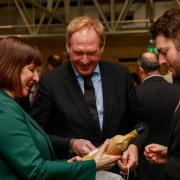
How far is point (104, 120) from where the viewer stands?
86.3 inches

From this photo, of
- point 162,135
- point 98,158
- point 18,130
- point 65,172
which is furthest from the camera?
point 162,135

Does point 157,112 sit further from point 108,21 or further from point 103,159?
point 108,21

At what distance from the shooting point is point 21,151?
61.4 inches

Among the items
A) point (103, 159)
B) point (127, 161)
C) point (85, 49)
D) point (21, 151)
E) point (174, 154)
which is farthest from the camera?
point (85, 49)

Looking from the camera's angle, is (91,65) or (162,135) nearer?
(91,65)

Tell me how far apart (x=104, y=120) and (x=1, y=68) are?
70cm

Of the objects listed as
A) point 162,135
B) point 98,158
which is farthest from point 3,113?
point 162,135

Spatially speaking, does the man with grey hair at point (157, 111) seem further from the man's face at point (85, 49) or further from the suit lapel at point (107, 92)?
the man's face at point (85, 49)

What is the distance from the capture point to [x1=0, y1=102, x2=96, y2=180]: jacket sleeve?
1555 millimetres

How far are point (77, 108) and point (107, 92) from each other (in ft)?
0.60

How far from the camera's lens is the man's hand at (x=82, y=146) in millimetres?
2000

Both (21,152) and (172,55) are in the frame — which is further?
(172,55)

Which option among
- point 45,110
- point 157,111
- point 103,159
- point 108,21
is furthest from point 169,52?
point 108,21

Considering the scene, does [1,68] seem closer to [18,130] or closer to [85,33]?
[18,130]
